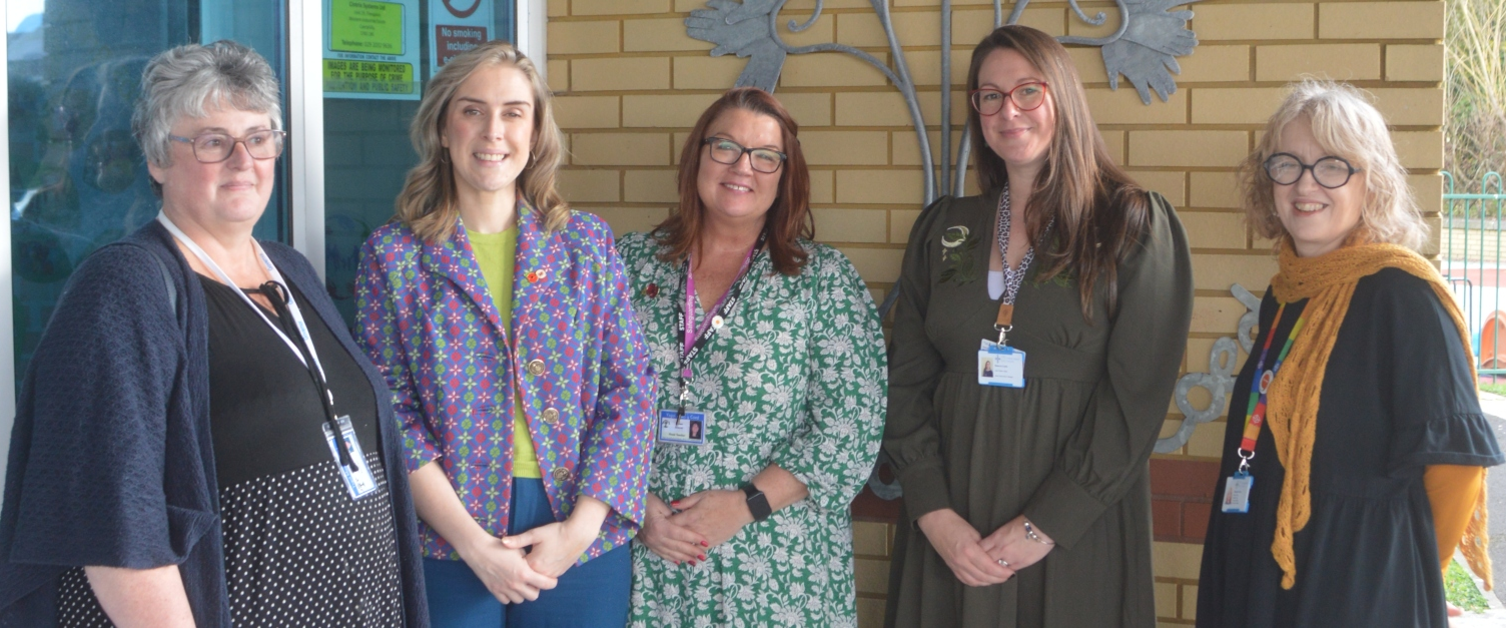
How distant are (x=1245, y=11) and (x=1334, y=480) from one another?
1.31m

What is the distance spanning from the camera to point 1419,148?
8.74 ft

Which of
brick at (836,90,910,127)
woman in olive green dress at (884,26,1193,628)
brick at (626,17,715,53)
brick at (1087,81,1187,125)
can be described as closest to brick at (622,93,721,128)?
brick at (626,17,715,53)

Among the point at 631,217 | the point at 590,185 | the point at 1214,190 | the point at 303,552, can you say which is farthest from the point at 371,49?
the point at 1214,190

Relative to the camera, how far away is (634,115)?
3.14 meters

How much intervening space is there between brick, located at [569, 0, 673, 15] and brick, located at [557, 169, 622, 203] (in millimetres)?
461

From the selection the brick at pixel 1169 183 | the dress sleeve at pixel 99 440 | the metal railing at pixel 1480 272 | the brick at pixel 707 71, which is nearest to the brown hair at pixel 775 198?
the brick at pixel 707 71

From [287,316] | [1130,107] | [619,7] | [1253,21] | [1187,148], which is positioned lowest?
[287,316]

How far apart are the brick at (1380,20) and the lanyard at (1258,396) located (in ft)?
2.95

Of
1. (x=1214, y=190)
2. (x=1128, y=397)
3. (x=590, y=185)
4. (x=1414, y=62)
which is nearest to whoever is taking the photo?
(x=1128, y=397)

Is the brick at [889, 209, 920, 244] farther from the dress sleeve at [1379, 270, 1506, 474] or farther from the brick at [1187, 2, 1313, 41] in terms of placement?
the dress sleeve at [1379, 270, 1506, 474]

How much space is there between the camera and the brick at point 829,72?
117 inches

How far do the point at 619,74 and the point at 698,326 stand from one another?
1.03 m

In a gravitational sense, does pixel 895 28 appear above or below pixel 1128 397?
above

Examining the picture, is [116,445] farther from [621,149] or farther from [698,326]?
[621,149]
